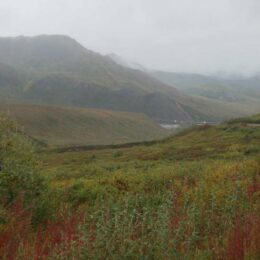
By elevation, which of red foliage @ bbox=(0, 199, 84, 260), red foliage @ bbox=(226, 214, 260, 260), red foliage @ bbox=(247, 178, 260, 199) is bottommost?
red foliage @ bbox=(0, 199, 84, 260)

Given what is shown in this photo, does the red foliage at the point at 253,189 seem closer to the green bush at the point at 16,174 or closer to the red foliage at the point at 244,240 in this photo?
the red foliage at the point at 244,240

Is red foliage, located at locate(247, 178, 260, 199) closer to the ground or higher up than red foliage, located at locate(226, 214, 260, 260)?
closer to the ground

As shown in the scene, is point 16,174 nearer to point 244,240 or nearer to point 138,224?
point 138,224

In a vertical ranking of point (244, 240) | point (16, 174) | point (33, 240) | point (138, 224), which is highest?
point (244, 240)

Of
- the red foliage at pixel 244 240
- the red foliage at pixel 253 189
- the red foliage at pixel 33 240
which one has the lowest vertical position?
the red foliage at pixel 33 240

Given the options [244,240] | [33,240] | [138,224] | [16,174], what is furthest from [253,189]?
[16,174]

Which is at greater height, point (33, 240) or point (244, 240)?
point (244, 240)

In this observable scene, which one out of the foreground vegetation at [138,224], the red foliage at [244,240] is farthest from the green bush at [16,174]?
the red foliage at [244,240]

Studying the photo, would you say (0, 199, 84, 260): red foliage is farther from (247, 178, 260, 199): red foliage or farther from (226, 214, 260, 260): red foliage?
(247, 178, 260, 199): red foliage

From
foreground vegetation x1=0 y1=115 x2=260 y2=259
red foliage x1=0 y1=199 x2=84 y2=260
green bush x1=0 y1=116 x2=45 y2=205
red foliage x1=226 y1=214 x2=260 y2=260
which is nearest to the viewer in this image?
red foliage x1=226 y1=214 x2=260 y2=260

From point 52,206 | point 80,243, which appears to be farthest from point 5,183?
point 80,243

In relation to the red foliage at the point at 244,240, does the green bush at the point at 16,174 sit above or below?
below

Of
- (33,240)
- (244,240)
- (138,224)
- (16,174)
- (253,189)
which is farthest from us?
(16,174)

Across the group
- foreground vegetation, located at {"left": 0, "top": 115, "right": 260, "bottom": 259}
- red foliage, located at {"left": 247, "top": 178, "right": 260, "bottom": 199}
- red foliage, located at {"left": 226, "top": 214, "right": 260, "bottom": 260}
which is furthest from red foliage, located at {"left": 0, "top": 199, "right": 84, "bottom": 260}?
red foliage, located at {"left": 247, "top": 178, "right": 260, "bottom": 199}
